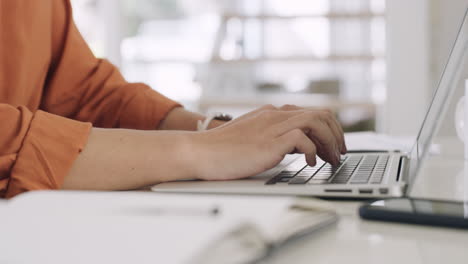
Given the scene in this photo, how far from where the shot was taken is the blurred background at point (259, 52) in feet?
11.8

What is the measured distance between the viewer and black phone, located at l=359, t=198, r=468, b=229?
44 centimetres

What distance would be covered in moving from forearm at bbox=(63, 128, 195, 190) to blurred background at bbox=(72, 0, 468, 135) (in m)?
2.59

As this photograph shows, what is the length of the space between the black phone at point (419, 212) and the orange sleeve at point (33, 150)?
331mm

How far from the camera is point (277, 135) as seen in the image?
2.22 feet

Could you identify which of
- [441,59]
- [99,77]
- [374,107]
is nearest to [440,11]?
[441,59]

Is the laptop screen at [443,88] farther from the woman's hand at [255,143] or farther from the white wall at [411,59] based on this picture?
the white wall at [411,59]

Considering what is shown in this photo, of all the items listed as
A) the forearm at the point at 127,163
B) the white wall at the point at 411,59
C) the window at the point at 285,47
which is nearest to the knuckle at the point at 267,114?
the forearm at the point at 127,163

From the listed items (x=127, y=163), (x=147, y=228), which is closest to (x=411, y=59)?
(x=127, y=163)

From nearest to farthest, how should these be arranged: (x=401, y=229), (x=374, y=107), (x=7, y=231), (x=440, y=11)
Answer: (x=7, y=231) → (x=401, y=229) → (x=440, y=11) → (x=374, y=107)

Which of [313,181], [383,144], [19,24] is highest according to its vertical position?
[19,24]

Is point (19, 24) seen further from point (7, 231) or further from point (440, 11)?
point (440, 11)

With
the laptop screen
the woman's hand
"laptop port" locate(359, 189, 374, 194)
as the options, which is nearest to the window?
the laptop screen

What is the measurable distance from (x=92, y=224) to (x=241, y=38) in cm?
357

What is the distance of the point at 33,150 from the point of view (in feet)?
2.04
